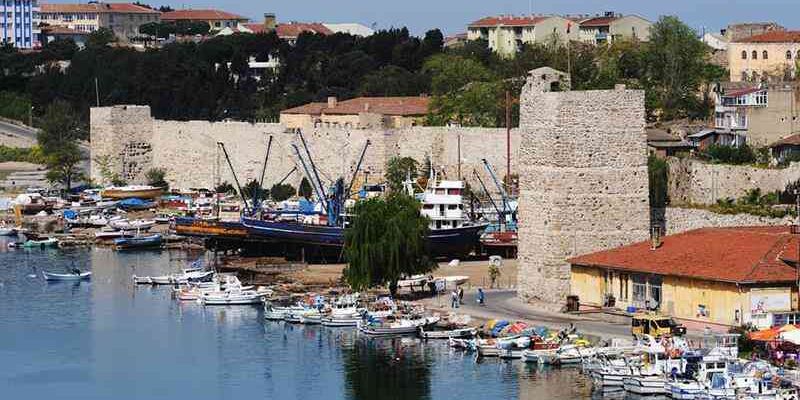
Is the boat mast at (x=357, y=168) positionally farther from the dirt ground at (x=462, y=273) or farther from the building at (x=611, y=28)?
the building at (x=611, y=28)

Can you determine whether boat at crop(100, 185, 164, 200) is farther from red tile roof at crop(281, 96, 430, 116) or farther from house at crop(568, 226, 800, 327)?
house at crop(568, 226, 800, 327)

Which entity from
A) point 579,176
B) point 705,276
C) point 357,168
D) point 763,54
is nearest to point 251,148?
point 357,168

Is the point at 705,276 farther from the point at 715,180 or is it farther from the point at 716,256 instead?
the point at 715,180

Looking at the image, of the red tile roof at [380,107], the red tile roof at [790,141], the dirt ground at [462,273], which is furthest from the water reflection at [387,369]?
the red tile roof at [380,107]

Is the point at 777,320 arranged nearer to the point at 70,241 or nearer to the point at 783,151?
the point at 783,151

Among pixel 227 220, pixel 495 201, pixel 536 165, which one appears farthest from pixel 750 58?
pixel 536 165

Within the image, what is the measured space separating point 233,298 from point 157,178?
30.9 m

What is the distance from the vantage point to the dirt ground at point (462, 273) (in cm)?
4666

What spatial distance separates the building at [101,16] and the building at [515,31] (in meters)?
47.7

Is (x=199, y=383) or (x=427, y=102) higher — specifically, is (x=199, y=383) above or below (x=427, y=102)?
below

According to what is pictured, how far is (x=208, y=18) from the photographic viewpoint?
146 meters

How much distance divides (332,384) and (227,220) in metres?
27.3

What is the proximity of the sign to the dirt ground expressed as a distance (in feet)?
31.4

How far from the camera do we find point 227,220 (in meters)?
63.1
